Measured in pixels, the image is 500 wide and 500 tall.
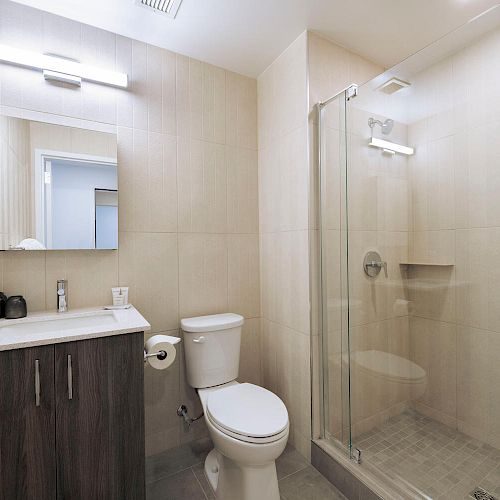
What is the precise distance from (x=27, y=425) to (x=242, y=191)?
1620mm

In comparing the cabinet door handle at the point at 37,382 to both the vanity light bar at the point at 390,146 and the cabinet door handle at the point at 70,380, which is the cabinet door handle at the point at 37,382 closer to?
the cabinet door handle at the point at 70,380

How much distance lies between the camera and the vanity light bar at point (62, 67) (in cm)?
146

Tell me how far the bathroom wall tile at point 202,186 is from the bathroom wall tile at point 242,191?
0.04 meters

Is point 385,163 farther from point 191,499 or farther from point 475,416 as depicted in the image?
point 191,499

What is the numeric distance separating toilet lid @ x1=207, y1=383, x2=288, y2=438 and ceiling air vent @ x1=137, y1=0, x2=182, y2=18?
192 cm

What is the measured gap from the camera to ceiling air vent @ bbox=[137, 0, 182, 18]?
4.92 feet

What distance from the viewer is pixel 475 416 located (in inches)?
51.6

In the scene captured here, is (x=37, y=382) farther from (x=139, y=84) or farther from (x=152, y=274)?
(x=139, y=84)

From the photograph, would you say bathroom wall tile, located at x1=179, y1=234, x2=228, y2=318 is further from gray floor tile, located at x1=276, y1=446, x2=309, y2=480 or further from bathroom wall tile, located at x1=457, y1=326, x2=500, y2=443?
bathroom wall tile, located at x1=457, y1=326, x2=500, y2=443

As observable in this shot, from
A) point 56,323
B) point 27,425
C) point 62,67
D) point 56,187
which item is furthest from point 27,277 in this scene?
point 62,67

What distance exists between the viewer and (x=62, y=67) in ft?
5.09

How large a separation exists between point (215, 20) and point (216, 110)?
1.63 ft

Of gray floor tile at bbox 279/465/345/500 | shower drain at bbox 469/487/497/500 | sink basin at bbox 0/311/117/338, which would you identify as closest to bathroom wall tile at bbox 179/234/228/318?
sink basin at bbox 0/311/117/338

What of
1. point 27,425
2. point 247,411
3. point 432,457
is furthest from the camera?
point 247,411
